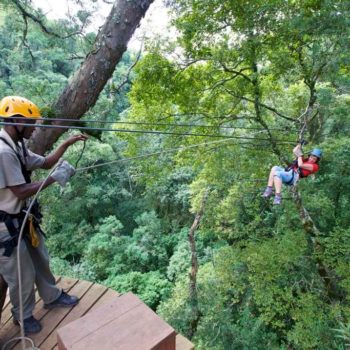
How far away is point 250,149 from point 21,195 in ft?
15.7

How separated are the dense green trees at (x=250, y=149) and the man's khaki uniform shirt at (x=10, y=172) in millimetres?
741

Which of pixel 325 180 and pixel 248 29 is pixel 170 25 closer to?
pixel 248 29

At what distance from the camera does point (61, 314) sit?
2227 mm

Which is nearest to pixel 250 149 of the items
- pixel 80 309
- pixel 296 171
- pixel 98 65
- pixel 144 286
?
pixel 296 171

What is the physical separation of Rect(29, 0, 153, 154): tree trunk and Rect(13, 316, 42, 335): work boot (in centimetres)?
121

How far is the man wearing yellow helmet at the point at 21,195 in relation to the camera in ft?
5.84

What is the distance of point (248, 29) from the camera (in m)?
3.90

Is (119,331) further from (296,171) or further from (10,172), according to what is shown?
(296,171)

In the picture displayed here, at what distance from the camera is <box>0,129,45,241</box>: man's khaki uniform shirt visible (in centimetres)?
174

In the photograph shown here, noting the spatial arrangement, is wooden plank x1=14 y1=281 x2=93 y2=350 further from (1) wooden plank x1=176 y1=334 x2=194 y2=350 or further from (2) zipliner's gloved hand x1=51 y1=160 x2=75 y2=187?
(2) zipliner's gloved hand x1=51 y1=160 x2=75 y2=187

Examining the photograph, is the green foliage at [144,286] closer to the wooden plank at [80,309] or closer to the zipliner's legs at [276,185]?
the zipliner's legs at [276,185]

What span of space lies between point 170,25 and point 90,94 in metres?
2.94

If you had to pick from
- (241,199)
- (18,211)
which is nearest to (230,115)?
(241,199)

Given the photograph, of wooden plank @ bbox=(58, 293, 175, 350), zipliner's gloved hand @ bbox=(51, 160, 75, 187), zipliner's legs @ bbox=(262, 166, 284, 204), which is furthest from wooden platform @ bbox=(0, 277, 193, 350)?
zipliner's legs @ bbox=(262, 166, 284, 204)
